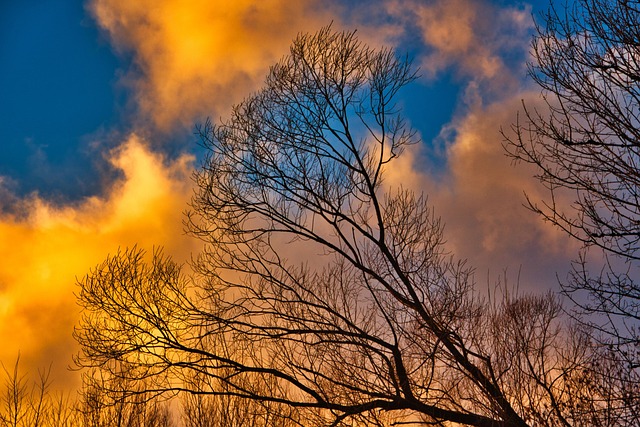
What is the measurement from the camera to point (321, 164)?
852 cm

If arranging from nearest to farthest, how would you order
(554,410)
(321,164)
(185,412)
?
(554,410) → (321,164) → (185,412)

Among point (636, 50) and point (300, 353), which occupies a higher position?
point (636, 50)

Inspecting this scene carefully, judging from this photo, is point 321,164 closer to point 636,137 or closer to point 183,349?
point 183,349

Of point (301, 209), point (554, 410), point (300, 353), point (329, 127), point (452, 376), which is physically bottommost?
point (554, 410)

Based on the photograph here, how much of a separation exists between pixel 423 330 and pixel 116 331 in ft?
12.7

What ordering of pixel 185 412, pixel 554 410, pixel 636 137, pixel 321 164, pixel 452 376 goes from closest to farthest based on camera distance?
pixel 636 137 < pixel 554 410 < pixel 452 376 < pixel 321 164 < pixel 185 412

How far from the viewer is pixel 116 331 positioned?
7984 mm

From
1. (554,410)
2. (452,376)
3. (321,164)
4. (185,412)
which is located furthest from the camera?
(185,412)

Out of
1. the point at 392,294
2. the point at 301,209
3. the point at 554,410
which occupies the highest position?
the point at 301,209

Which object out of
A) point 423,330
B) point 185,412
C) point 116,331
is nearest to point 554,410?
point 423,330

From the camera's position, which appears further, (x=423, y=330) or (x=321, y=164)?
(x=321, y=164)

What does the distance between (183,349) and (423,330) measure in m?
3.02

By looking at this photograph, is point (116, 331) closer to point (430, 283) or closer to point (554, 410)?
point (430, 283)

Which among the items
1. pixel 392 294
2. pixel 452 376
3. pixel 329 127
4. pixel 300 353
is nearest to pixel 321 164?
pixel 329 127
